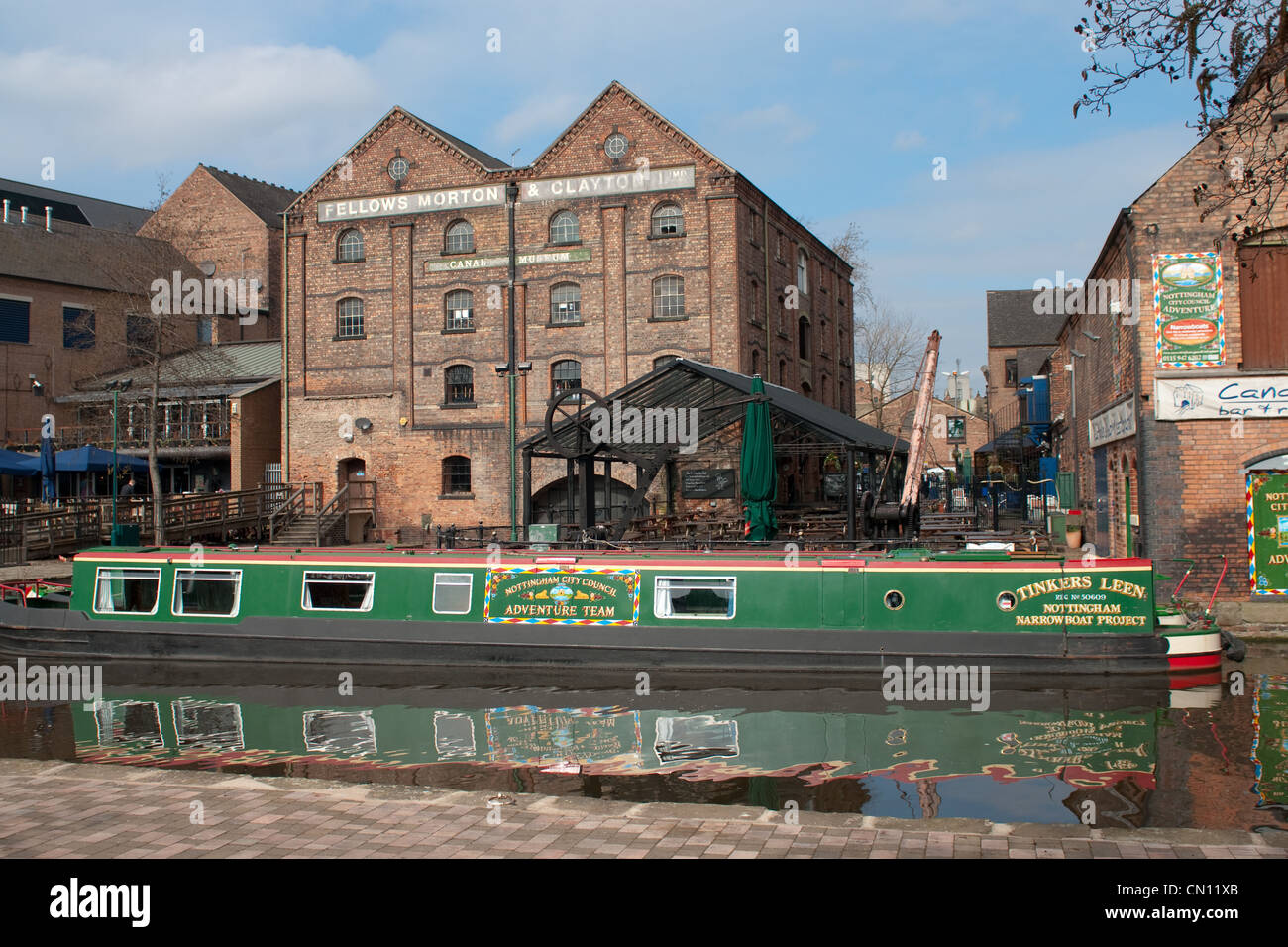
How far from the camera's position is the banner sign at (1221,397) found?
14859mm

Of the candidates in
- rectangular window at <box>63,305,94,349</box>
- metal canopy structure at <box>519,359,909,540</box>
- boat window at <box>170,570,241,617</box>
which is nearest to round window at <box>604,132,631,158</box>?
metal canopy structure at <box>519,359,909,540</box>

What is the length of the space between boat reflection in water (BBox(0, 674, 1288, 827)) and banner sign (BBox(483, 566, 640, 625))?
1321 millimetres

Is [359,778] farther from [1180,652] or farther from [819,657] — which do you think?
[1180,652]

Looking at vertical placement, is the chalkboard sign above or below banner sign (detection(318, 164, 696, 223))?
below

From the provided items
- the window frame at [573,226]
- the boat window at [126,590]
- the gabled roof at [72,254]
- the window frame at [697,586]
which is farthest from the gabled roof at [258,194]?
the window frame at [697,586]

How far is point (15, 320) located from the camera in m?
38.3

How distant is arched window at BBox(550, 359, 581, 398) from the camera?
27.7 metres

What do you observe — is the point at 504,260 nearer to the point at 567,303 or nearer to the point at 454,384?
the point at 567,303

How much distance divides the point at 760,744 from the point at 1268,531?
9382 millimetres

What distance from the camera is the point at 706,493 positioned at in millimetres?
25656

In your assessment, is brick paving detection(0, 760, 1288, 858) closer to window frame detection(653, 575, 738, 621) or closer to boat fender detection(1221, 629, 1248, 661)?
window frame detection(653, 575, 738, 621)

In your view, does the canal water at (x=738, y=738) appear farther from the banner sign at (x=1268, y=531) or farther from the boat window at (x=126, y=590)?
the boat window at (x=126, y=590)

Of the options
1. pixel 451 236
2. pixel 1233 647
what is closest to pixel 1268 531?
pixel 1233 647

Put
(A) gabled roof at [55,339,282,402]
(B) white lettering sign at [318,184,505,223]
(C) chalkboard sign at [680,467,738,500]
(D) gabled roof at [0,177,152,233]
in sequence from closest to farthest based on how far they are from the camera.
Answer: (C) chalkboard sign at [680,467,738,500] < (B) white lettering sign at [318,184,505,223] < (A) gabled roof at [55,339,282,402] < (D) gabled roof at [0,177,152,233]
